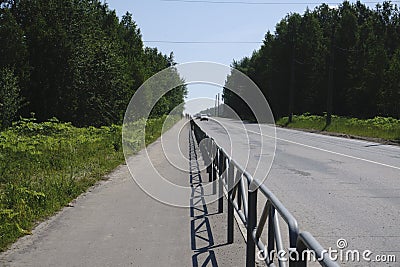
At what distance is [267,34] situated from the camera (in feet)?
311

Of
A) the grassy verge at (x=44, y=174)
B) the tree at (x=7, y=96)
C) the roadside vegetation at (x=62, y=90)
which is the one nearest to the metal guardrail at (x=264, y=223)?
the grassy verge at (x=44, y=174)

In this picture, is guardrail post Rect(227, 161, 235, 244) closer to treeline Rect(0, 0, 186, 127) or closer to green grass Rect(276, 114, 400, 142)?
treeline Rect(0, 0, 186, 127)

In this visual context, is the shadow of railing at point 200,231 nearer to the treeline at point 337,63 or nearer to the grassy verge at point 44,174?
the grassy verge at point 44,174

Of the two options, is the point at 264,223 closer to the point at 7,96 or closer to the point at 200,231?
the point at 200,231

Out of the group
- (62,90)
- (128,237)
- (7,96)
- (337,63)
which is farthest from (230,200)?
(337,63)

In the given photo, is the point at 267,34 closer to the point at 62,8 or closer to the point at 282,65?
the point at 282,65

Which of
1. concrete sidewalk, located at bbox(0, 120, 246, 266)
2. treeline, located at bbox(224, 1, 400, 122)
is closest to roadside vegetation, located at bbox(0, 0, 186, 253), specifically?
concrete sidewalk, located at bbox(0, 120, 246, 266)

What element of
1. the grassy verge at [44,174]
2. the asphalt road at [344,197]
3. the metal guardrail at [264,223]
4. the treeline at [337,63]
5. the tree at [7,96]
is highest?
the treeline at [337,63]

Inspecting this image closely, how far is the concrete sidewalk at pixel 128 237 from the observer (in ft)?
18.6

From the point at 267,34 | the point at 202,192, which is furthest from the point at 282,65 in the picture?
the point at 202,192

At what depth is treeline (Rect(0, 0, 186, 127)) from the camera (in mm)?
29766

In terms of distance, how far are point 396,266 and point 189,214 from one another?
367 cm

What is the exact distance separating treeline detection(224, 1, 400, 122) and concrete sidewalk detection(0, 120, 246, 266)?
37.3 metres

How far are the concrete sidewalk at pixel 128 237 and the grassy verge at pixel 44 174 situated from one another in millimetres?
296
